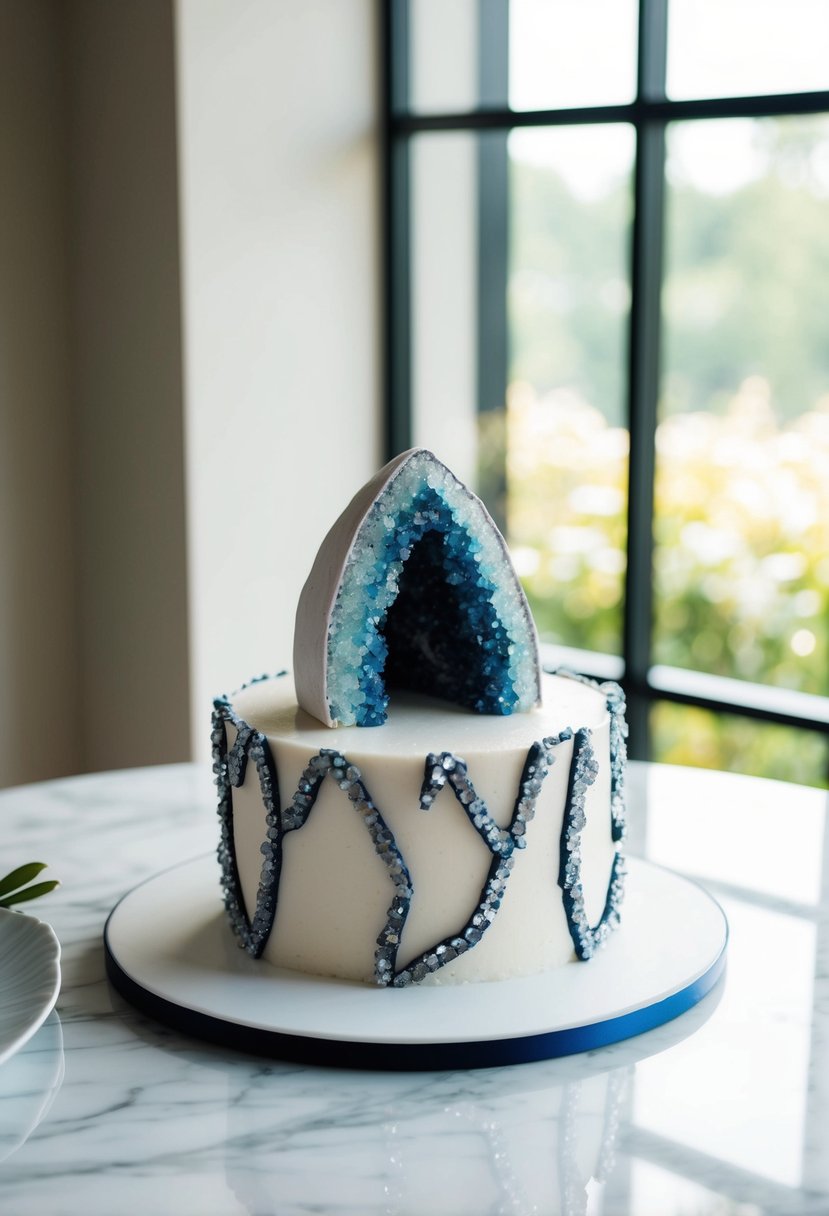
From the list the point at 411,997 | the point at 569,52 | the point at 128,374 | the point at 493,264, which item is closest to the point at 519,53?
the point at 569,52

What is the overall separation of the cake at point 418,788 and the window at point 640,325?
4.34 feet

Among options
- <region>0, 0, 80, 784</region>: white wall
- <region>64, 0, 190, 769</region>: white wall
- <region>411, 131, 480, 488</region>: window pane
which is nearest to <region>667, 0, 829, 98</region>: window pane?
<region>411, 131, 480, 488</region>: window pane

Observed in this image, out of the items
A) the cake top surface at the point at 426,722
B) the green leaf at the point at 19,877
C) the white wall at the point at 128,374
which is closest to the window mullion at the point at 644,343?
the white wall at the point at 128,374

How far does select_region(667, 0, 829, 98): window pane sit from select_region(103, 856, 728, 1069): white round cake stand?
2165 mm

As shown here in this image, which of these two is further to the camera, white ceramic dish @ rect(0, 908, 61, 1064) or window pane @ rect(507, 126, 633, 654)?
window pane @ rect(507, 126, 633, 654)

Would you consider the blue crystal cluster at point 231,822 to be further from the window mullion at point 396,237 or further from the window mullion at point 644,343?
the window mullion at point 396,237

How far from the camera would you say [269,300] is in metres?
2.59

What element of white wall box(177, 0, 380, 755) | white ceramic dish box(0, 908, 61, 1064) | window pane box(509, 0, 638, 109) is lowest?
white ceramic dish box(0, 908, 61, 1064)

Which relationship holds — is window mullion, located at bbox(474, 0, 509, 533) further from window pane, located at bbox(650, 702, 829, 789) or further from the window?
window pane, located at bbox(650, 702, 829, 789)

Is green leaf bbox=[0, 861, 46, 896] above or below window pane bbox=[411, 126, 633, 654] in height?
below

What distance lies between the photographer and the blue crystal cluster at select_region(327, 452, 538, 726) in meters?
1.14

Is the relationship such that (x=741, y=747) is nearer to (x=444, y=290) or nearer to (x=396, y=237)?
(x=444, y=290)

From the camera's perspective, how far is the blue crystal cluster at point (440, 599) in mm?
1145

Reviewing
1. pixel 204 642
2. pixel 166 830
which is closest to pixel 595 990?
pixel 166 830
